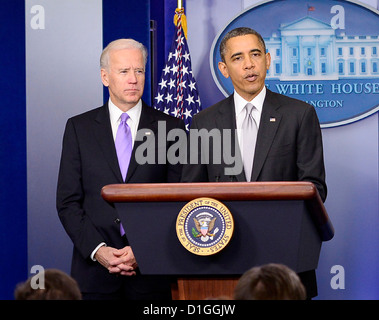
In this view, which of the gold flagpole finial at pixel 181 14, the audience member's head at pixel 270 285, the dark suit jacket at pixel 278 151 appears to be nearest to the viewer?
the audience member's head at pixel 270 285

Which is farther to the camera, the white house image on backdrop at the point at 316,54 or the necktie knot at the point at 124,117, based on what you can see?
the white house image on backdrop at the point at 316,54

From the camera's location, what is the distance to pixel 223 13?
442 centimetres

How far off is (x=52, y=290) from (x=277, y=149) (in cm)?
124

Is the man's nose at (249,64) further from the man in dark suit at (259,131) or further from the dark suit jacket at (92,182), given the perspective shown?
the dark suit jacket at (92,182)

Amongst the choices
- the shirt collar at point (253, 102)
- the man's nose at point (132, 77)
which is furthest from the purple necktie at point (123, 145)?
the shirt collar at point (253, 102)

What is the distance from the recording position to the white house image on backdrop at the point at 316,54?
431cm

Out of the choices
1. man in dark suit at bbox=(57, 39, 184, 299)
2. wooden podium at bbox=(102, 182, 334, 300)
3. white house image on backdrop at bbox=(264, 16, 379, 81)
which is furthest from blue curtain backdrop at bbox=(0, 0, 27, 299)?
wooden podium at bbox=(102, 182, 334, 300)

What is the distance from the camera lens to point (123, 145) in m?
3.08

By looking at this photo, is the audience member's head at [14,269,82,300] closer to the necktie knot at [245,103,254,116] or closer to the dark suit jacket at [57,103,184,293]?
the dark suit jacket at [57,103,184,293]

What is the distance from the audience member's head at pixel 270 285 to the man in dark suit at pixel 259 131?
885 mm

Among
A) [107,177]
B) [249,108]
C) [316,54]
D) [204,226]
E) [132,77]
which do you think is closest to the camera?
[204,226]

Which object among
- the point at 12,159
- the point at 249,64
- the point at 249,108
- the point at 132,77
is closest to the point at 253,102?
the point at 249,108

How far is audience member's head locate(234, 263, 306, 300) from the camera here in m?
1.60

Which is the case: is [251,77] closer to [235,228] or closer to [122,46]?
[122,46]
